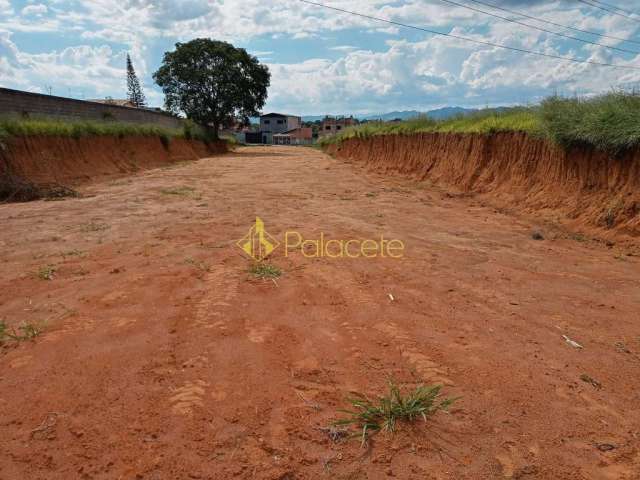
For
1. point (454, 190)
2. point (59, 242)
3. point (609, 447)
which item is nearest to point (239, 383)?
point (609, 447)

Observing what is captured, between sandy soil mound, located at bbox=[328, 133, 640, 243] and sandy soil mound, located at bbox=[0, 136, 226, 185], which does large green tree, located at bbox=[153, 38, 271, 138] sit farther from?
sandy soil mound, located at bbox=[328, 133, 640, 243]

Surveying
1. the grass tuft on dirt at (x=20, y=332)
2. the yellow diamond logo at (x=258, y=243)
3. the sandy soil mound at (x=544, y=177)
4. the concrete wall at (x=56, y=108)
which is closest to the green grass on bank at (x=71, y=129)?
the concrete wall at (x=56, y=108)

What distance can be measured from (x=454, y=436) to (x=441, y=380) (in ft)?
1.84

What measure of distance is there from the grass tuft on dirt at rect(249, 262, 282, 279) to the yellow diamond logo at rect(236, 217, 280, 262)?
0.30m

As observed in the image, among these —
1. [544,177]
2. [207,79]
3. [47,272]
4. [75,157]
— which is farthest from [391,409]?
[207,79]

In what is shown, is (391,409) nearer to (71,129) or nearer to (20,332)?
(20,332)

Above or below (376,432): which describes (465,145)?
above

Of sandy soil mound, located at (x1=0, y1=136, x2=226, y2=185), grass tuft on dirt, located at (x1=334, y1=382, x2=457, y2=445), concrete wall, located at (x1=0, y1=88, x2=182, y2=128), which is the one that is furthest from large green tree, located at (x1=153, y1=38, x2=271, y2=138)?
grass tuft on dirt, located at (x1=334, y1=382, x2=457, y2=445)

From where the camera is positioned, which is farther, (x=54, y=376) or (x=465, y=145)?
(x=465, y=145)

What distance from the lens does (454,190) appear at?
519 inches

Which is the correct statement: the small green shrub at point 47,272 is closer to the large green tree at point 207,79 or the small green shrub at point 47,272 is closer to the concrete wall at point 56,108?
the concrete wall at point 56,108

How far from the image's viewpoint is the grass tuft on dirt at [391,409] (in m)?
2.53

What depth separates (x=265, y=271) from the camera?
5094 mm

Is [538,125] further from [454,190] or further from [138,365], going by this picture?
[138,365]
